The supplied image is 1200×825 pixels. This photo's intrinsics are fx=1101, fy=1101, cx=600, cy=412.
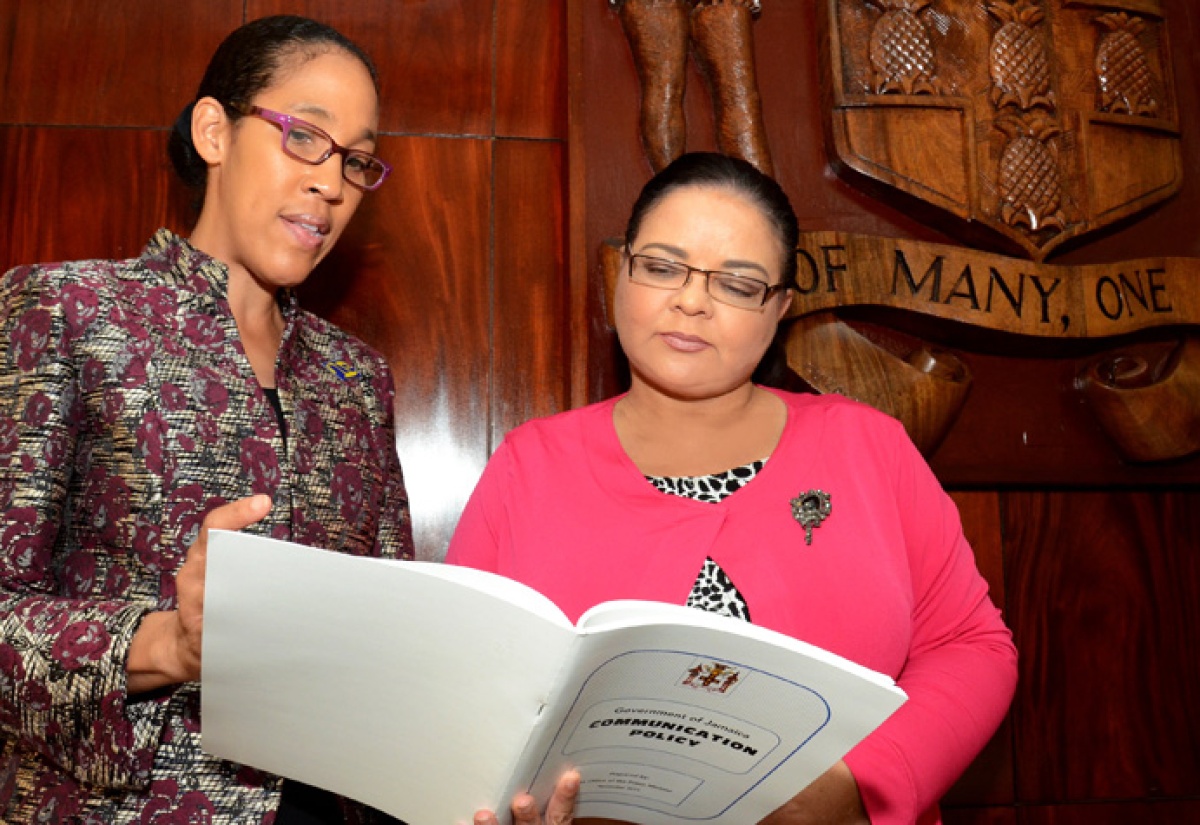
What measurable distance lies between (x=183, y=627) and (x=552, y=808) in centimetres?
38

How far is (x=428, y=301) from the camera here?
6.86 ft

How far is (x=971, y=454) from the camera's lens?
6.79ft

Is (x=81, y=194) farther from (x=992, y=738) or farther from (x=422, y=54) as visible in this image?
(x=992, y=738)

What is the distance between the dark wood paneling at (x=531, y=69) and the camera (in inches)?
85.5

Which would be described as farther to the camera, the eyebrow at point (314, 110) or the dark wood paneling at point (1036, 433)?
the dark wood paneling at point (1036, 433)

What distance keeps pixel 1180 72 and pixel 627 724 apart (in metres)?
1.99

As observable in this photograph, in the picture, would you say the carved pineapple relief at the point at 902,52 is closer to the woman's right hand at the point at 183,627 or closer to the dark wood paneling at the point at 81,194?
the dark wood paneling at the point at 81,194

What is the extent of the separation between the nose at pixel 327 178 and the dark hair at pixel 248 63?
12cm

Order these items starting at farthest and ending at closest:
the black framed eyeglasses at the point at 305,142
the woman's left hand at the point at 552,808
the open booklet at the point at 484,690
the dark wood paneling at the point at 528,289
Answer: the dark wood paneling at the point at 528,289, the black framed eyeglasses at the point at 305,142, the woman's left hand at the point at 552,808, the open booklet at the point at 484,690

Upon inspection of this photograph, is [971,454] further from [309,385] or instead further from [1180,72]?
[309,385]

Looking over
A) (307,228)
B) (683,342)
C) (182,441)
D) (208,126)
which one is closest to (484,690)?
(182,441)

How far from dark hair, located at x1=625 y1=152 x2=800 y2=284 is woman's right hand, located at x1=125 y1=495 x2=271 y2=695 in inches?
Result: 29.2

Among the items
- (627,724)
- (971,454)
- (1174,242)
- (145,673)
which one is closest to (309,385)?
(145,673)

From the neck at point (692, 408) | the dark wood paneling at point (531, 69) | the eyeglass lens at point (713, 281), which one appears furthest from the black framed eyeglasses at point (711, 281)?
the dark wood paneling at point (531, 69)
